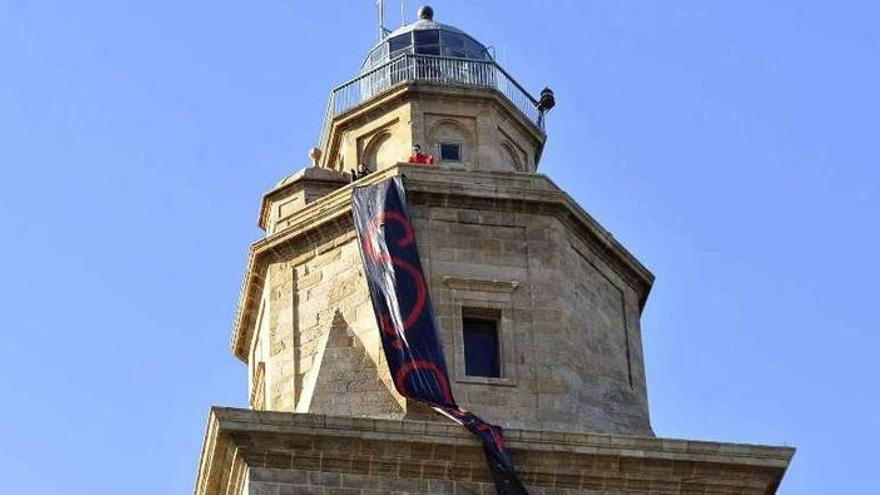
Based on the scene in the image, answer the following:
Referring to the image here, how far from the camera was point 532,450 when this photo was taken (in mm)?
30688

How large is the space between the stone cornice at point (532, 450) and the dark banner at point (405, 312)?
354 mm

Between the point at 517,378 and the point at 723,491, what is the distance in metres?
3.25

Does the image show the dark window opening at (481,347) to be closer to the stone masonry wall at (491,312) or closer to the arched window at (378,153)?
the stone masonry wall at (491,312)

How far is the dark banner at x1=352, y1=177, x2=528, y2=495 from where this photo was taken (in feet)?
100

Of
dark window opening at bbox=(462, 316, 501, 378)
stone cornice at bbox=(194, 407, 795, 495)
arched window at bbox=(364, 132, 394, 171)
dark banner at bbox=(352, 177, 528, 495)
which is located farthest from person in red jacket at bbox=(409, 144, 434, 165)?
stone cornice at bbox=(194, 407, 795, 495)

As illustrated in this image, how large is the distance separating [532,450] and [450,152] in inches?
273

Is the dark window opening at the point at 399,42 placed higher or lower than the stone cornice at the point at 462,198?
higher

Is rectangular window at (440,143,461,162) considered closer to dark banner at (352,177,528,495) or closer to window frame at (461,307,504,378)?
dark banner at (352,177,528,495)

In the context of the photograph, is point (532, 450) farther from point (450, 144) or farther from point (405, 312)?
point (450, 144)

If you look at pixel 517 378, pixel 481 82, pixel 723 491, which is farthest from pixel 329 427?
pixel 481 82

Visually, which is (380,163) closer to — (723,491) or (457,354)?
(457,354)

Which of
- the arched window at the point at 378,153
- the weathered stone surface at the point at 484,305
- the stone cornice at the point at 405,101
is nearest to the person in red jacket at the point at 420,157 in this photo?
the arched window at the point at 378,153

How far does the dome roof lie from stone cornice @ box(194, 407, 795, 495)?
9.68 meters

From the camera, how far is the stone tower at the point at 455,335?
30547 millimetres
